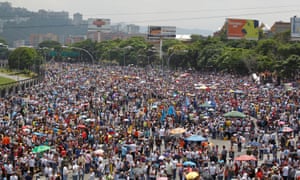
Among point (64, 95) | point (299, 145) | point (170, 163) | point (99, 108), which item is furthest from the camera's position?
point (64, 95)

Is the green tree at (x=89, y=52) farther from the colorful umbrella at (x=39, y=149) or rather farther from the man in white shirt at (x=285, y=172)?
the man in white shirt at (x=285, y=172)

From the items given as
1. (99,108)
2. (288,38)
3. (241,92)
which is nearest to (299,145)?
(99,108)

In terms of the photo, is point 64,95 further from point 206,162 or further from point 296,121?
point 206,162

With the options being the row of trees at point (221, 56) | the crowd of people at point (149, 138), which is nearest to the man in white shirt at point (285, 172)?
the crowd of people at point (149, 138)

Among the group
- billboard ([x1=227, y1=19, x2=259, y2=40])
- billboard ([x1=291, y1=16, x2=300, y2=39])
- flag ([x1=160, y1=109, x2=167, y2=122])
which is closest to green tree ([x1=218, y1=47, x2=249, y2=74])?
billboard ([x1=291, y1=16, x2=300, y2=39])

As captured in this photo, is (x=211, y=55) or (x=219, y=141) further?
(x=211, y=55)

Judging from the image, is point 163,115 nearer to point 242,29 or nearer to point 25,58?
point 25,58

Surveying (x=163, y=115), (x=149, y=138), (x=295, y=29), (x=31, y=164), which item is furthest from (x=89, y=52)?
(x=31, y=164)
